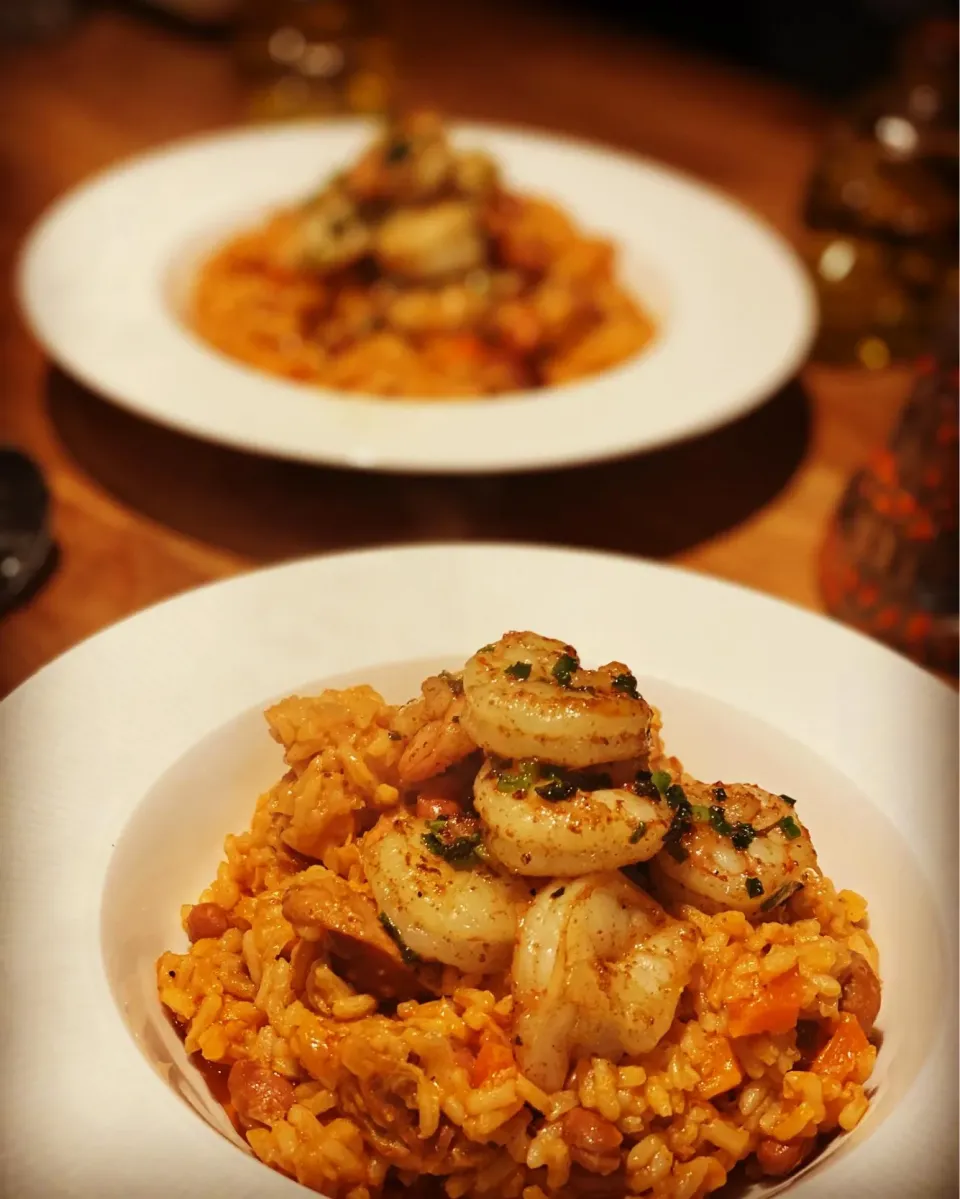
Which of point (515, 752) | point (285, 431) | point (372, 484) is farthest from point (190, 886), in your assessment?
point (372, 484)

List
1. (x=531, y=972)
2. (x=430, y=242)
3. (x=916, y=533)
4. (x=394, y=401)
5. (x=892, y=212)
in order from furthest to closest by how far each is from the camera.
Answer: (x=892, y=212)
(x=430, y=242)
(x=394, y=401)
(x=916, y=533)
(x=531, y=972)

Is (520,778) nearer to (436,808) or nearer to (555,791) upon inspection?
(555,791)

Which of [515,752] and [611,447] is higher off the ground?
[515,752]

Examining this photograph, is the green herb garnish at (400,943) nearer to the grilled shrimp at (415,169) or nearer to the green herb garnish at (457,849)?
the green herb garnish at (457,849)

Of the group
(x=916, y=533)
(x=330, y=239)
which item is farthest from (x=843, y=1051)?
(x=330, y=239)

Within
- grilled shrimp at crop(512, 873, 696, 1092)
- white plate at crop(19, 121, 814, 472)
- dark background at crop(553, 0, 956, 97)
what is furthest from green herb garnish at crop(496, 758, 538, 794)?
dark background at crop(553, 0, 956, 97)

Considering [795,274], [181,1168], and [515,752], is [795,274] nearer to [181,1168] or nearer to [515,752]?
[515,752]

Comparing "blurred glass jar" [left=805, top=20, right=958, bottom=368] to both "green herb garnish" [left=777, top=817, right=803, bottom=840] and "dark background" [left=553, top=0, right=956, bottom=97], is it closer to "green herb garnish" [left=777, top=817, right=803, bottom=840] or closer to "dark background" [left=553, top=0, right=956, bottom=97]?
"green herb garnish" [left=777, top=817, right=803, bottom=840]

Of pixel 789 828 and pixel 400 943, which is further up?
pixel 789 828
